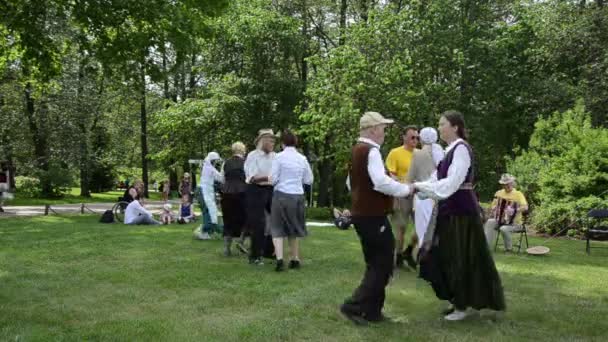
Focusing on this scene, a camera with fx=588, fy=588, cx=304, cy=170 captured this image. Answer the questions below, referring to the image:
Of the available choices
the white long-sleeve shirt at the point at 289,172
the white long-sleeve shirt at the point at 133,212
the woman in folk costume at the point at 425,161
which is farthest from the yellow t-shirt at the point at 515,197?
the white long-sleeve shirt at the point at 133,212

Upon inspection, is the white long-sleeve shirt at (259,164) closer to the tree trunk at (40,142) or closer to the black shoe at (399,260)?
the black shoe at (399,260)

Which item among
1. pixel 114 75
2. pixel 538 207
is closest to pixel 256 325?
pixel 114 75

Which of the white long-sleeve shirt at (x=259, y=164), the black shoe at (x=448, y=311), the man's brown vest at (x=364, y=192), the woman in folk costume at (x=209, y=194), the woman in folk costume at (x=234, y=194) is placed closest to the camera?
the man's brown vest at (x=364, y=192)

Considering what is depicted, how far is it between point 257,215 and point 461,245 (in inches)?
157

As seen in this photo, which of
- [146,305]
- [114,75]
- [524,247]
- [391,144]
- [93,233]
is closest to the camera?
[146,305]

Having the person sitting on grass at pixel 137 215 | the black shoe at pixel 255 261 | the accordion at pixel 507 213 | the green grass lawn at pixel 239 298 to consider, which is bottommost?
the green grass lawn at pixel 239 298

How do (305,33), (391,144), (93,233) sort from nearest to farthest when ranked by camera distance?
(93,233)
(391,144)
(305,33)

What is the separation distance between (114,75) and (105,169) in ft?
99.9

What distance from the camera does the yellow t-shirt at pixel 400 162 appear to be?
311 inches

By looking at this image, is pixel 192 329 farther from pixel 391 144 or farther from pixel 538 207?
pixel 391 144

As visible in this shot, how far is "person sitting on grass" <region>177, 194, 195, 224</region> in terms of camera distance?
53.7ft

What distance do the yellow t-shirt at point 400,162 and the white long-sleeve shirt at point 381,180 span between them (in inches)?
112

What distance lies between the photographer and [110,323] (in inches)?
203

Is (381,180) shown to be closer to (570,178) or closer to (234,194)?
(234,194)
